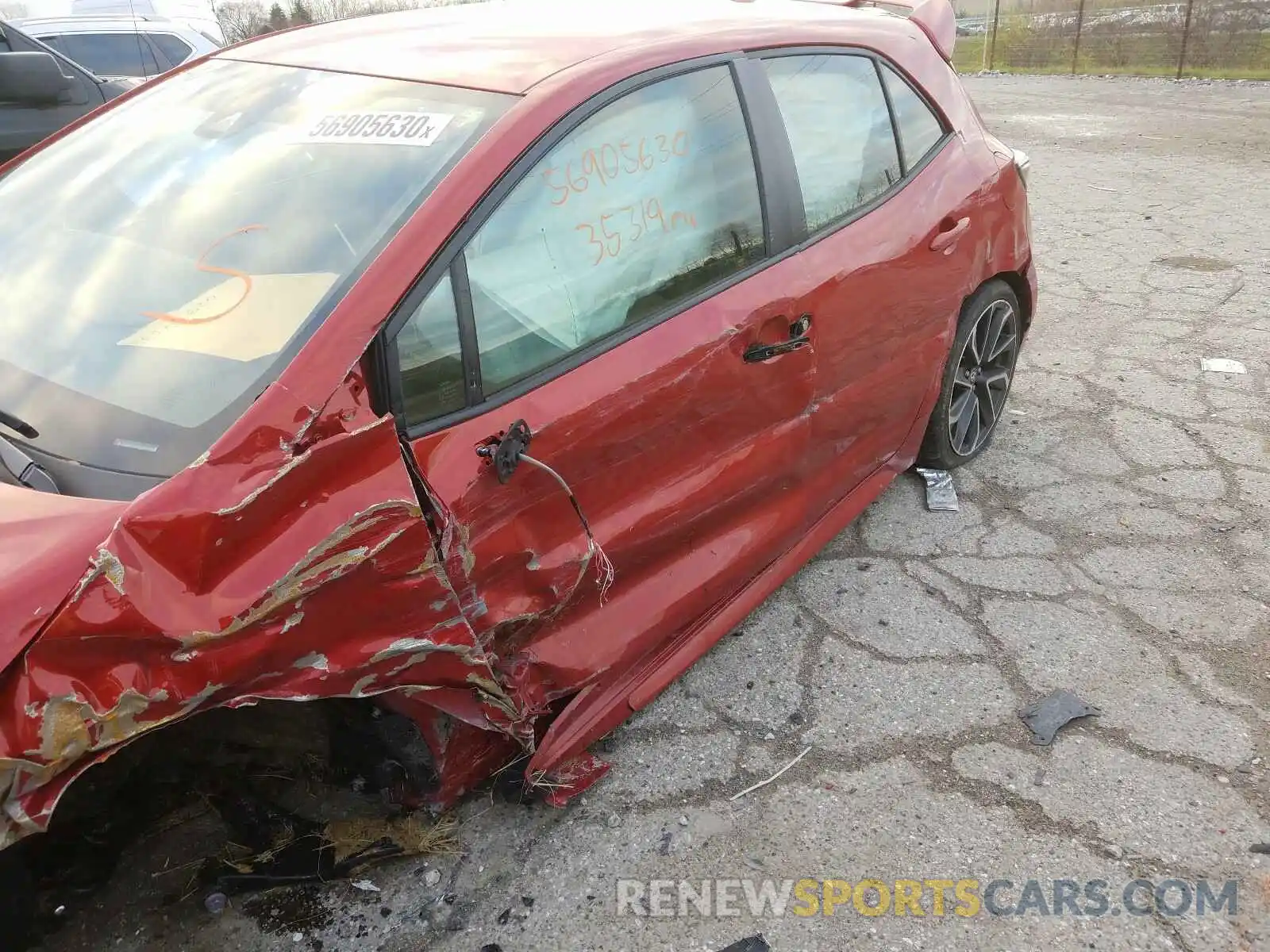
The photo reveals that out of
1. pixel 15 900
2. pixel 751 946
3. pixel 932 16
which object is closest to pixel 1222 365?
pixel 932 16

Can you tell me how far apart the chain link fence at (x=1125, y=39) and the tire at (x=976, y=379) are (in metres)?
11.8

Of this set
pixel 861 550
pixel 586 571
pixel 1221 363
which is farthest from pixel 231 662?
pixel 1221 363

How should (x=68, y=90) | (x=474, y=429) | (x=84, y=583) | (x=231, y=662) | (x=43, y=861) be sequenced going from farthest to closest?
(x=68, y=90)
(x=43, y=861)
(x=474, y=429)
(x=231, y=662)
(x=84, y=583)

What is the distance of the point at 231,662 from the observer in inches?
57.7

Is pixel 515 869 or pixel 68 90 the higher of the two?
pixel 68 90

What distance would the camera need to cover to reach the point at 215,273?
186 cm

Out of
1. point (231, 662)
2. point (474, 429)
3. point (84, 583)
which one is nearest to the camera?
point (84, 583)

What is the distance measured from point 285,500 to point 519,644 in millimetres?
641

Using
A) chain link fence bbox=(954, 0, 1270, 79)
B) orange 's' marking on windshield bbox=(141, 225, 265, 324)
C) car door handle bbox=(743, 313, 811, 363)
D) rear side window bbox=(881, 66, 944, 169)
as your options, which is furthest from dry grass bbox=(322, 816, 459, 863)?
chain link fence bbox=(954, 0, 1270, 79)

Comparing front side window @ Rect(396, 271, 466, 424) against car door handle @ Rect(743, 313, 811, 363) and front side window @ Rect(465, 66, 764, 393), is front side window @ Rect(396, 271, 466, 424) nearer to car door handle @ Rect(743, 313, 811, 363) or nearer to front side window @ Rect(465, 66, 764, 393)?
front side window @ Rect(465, 66, 764, 393)

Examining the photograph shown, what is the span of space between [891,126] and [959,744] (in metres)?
1.79

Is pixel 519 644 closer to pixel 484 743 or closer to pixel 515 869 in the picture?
pixel 484 743

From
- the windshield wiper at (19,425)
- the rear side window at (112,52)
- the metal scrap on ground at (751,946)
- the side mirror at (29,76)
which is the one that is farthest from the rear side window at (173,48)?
the metal scrap on ground at (751,946)

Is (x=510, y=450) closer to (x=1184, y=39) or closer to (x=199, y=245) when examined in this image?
(x=199, y=245)
